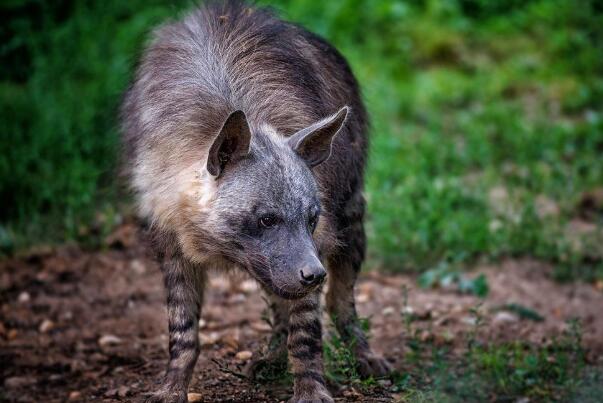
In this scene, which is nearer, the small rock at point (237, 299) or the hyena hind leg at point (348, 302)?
the hyena hind leg at point (348, 302)

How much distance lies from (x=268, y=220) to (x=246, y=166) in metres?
0.24

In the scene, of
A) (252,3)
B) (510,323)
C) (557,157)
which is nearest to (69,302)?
(252,3)

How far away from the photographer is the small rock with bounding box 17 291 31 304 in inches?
233

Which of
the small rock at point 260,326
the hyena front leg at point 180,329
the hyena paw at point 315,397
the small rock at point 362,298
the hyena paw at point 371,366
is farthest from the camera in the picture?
the small rock at point 362,298

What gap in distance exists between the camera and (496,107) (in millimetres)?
8625

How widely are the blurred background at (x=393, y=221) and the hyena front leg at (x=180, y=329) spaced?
19 cm

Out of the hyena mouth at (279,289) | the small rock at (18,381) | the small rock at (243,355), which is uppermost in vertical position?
the hyena mouth at (279,289)

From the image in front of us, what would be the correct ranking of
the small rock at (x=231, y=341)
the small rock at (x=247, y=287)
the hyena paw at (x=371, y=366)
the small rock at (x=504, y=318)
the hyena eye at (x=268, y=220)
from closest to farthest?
1. the hyena eye at (x=268, y=220)
2. the hyena paw at (x=371, y=366)
3. the small rock at (x=231, y=341)
4. the small rock at (x=504, y=318)
5. the small rock at (x=247, y=287)

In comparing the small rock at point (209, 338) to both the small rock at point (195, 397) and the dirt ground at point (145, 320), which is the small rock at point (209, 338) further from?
the small rock at point (195, 397)

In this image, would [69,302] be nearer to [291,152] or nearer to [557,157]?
[291,152]

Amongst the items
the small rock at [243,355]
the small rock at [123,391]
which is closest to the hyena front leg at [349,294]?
the small rock at [243,355]

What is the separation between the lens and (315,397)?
13.3 feet

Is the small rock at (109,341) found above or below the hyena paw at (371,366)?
below

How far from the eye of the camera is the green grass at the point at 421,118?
21.7 ft
